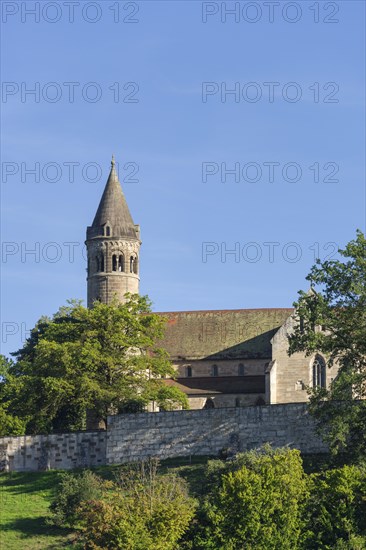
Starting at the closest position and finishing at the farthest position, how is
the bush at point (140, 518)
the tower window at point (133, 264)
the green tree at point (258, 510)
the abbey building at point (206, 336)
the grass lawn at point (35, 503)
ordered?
the green tree at point (258, 510)
the bush at point (140, 518)
the grass lawn at point (35, 503)
the abbey building at point (206, 336)
the tower window at point (133, 264)

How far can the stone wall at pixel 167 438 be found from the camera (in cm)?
9150

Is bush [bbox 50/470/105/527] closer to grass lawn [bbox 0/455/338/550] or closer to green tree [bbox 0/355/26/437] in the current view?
grass lawn [bbox 0/455/338/550]

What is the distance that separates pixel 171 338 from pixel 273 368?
38.3 feet

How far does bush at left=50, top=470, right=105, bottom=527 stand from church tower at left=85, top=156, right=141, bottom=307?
1331 inches

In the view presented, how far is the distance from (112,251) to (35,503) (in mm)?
35296

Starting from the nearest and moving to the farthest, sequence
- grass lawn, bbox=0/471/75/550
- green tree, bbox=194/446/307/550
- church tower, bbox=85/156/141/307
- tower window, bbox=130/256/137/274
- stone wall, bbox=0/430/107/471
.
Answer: green tree, bbox=194/446/307/550 → grass lawn, bbox=0/471/75/550 → stone wall, bbox=0/430/107/471 → church tower, bbox=85/156/141/307 → tower window, bbox=130/256/137/274

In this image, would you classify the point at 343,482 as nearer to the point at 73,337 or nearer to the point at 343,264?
the point at 343,264

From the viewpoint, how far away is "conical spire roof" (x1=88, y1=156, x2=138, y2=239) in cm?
12269

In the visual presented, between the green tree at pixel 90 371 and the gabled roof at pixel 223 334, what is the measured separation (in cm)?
1206

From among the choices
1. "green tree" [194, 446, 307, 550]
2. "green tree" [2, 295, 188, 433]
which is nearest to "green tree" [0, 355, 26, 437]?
"green tree" [2, 295, 188, 433]

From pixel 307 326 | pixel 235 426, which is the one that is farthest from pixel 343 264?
pixel 235 426

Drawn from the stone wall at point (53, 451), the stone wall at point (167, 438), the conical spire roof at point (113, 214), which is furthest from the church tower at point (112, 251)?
the stone wall at point (167, 438)

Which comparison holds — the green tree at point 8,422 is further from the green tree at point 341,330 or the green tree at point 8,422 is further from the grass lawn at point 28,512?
the green tree at point 341,330

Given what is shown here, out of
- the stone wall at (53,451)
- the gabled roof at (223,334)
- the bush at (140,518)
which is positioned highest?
the gabled roof at (223,334)
